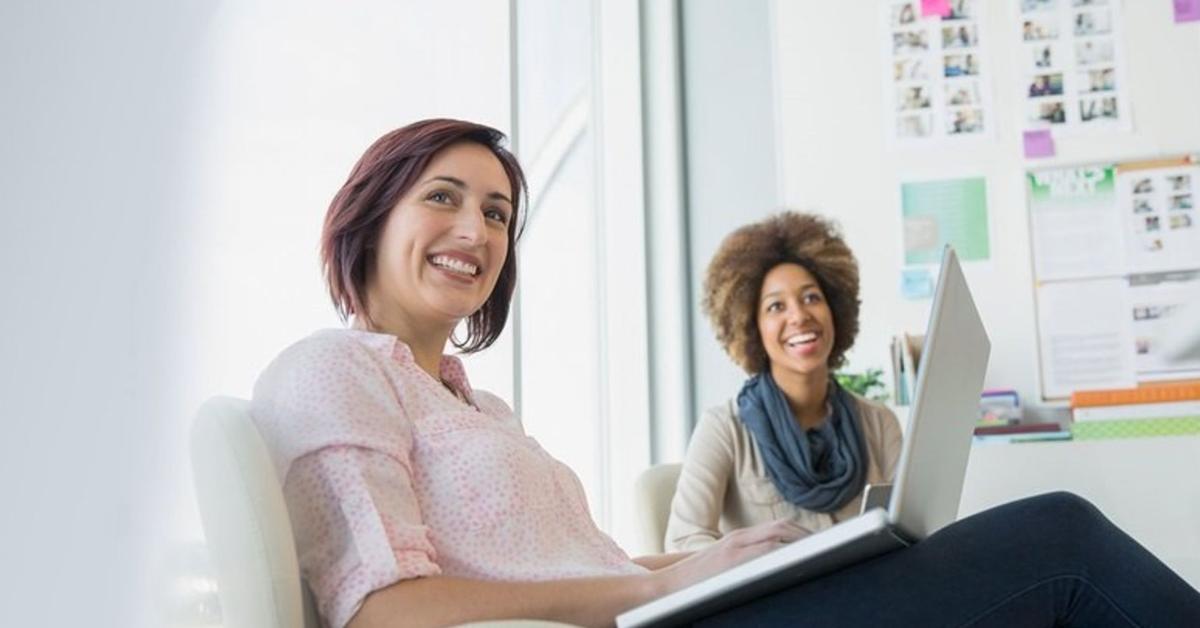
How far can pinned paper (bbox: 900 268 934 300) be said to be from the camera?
3256mm

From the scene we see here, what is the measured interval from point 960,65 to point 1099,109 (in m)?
0.37

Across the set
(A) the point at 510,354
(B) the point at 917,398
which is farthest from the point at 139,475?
(A) the point at 510,354

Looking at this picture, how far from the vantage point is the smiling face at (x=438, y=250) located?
1395mm

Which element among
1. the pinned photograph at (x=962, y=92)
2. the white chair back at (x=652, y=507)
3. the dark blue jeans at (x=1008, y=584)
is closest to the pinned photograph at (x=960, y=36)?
the pinned photograph at (x=962, y=92)

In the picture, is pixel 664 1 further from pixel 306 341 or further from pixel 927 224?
pixel 306 341

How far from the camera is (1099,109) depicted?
323 cm

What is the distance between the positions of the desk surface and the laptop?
1714 mm

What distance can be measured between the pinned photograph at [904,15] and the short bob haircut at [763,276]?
898 mm

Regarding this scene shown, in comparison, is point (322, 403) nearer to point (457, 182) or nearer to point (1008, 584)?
point (457, 182)

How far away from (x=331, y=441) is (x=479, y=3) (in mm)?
1419

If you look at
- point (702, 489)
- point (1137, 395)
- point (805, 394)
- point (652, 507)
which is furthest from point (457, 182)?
point (1137, 395)

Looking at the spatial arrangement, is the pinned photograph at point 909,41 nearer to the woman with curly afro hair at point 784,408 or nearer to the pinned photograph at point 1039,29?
the pinned photograph at point 1039,29

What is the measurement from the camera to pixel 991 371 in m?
3.19

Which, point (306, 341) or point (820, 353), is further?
point (820, 353)
